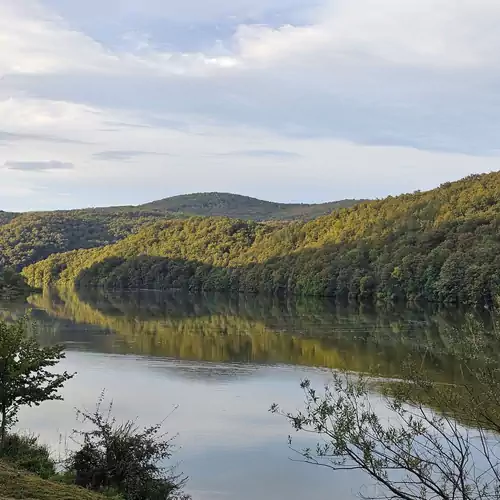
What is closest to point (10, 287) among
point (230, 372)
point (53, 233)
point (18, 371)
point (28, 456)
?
point (230, 372)

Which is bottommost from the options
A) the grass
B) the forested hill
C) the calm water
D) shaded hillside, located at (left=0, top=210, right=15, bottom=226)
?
the calm water

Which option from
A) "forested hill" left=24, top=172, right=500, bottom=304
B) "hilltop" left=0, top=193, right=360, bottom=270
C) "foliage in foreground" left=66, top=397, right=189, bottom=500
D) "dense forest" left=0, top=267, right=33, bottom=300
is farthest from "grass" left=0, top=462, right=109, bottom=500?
"hilltop" left=0, top=193, right=360, bottom=270

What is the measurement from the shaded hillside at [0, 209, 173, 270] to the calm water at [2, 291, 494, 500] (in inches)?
3473

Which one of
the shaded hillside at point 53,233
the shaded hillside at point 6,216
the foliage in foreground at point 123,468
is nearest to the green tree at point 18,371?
the foliage in foreground at point 123,468

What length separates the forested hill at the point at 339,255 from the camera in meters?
65.8

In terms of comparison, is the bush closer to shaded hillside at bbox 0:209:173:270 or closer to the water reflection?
the water reflection

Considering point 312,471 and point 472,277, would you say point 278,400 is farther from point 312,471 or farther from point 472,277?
point 472,277

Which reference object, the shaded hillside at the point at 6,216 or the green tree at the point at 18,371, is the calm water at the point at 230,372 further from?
the shaded hillside at the point at 6,216

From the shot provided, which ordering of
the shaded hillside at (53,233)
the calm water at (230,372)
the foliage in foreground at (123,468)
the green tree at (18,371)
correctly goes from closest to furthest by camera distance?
the foliage in foreground at (123,468), the green tree at (18,371), the calm water at (230,372), the shaded hillside at (53,233)

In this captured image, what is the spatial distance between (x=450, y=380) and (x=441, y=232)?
2169 inches

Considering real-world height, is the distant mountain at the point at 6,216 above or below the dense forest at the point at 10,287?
above

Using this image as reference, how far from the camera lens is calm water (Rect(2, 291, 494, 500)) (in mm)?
12922

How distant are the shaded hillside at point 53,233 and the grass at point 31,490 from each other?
124433 mm

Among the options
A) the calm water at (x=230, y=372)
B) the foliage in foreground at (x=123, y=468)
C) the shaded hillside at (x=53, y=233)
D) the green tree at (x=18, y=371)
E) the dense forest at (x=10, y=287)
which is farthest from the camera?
the shaded hillside at (x=53, y=233)
